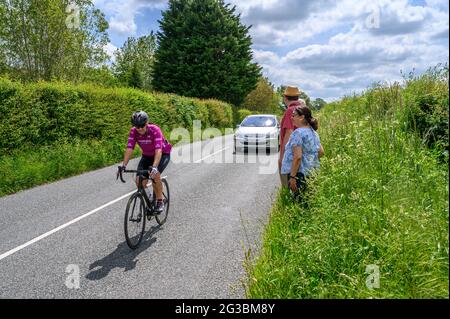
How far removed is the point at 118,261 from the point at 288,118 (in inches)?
133

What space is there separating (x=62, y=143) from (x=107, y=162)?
1794mm

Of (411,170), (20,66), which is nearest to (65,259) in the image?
(411,170)

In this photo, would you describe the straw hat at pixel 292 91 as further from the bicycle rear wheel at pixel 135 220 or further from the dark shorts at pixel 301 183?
the bicycle rear wheel at pixel 135 220

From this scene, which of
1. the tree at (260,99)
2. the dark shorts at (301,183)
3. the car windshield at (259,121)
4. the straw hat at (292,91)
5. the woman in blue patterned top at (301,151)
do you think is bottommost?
the dark shorts at (301,183)

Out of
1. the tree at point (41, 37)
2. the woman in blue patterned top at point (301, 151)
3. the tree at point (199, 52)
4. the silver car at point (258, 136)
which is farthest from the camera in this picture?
the tree at point (199, 52)

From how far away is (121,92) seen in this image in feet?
53.8

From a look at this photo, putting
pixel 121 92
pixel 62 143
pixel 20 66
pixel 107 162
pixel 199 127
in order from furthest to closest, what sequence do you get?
pixel 20 66, pixel 199 127, pixel 121 92, pixel 107 162, pixel 62 143

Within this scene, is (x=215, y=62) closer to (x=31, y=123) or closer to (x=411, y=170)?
(x=31, y=123)

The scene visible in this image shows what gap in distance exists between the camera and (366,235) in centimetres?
325

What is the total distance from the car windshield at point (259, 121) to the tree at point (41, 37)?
20615 mm

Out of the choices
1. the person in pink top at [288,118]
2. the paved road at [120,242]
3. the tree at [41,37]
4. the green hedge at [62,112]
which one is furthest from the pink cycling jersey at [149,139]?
the tree at [41,37]

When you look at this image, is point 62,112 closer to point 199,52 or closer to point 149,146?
point 149,146

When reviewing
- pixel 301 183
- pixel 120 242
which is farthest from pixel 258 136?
pixel 120 242

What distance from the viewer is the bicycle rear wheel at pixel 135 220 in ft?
17.2
